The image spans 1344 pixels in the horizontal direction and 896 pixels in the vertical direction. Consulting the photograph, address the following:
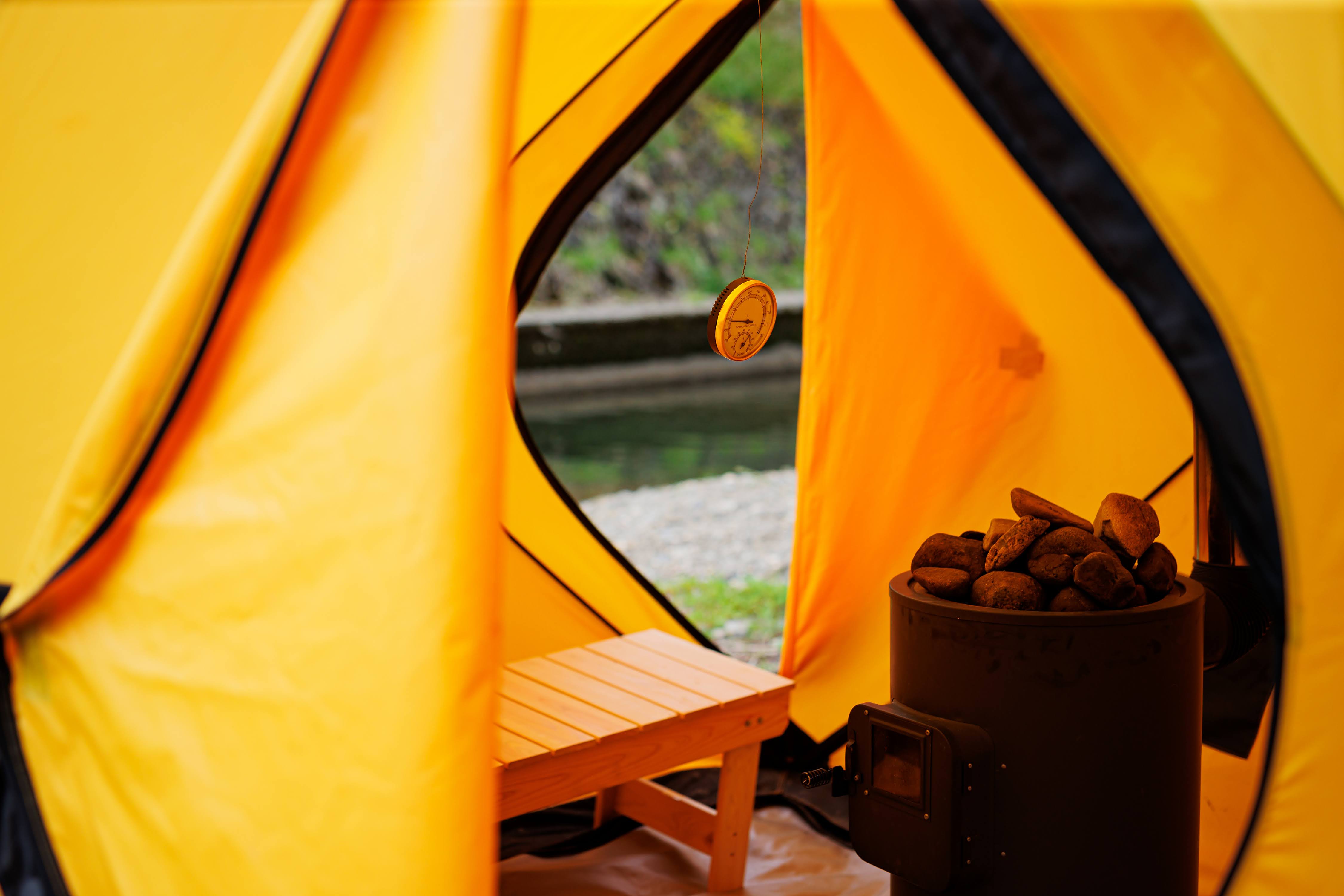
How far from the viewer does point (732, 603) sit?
4.61 m

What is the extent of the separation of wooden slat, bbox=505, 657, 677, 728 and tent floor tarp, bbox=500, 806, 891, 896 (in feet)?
1.45

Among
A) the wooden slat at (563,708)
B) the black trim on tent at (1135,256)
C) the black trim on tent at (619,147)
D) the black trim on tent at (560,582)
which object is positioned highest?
the black trim on tent at (619,147)

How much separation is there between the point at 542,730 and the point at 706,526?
3645 millimetres

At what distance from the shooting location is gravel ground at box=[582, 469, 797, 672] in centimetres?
434

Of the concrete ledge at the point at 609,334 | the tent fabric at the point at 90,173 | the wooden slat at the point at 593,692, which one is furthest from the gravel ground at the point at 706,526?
the concrete ledge at the point at 609,334

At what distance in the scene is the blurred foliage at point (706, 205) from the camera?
44.9ft

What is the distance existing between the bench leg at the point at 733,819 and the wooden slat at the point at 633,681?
184 millimetres

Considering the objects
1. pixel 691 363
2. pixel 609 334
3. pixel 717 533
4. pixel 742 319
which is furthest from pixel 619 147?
pixel 691 363

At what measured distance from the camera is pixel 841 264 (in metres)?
2.85

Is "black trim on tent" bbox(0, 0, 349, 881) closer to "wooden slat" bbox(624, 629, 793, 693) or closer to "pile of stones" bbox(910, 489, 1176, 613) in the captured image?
"pile of stones" bbox(910, 489, 1176, 613)

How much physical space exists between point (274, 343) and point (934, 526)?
6.37 ft

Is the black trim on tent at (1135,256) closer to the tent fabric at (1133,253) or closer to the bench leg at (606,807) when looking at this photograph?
the tent fabric at (1133,253)

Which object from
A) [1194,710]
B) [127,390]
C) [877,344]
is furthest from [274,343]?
[877,344]

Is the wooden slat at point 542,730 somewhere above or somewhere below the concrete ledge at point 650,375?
below
